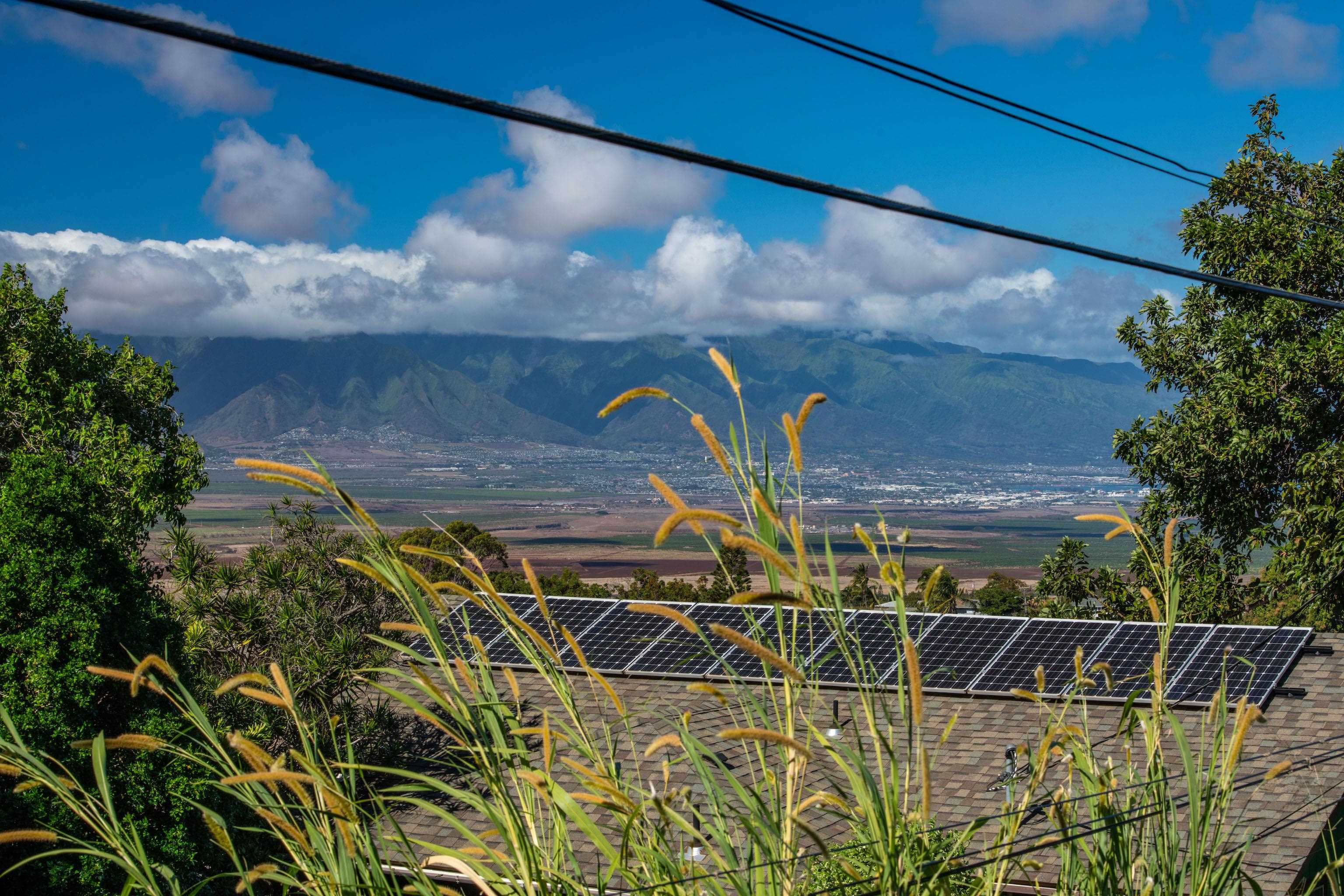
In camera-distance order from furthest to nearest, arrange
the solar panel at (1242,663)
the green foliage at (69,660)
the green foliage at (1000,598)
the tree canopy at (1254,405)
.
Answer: the green foliage at (1000,598)
the tree canopy at (1254,405)
the solar panel at (1242,663)
the green foliage at (69,660)

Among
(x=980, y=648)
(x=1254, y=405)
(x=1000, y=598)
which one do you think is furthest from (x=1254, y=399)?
(x=1000, y=598)

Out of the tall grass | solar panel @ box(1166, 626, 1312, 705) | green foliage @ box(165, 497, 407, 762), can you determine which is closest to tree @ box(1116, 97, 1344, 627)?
solar panel @ box(1166, 626, 1312, 705)

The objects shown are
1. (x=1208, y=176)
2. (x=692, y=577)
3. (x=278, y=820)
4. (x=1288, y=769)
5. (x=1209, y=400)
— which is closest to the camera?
(x=278, y=820)

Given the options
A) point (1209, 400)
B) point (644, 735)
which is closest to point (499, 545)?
point (1209, 400)

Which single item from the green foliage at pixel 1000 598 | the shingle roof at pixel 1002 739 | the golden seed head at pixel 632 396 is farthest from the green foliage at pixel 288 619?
the green foliage at pixel 1000 598

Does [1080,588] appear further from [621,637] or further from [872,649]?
[621,637]

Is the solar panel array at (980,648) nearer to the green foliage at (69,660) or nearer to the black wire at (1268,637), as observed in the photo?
the black wire at (1268,637)

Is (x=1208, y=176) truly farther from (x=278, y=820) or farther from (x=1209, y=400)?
(x=1209, y=400)
